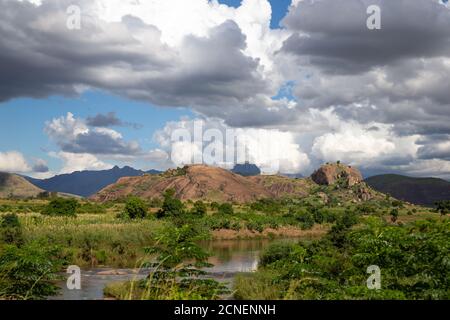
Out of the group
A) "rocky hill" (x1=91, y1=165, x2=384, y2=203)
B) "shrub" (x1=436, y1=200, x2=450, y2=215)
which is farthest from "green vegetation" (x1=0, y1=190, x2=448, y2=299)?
"rocky hill" (x1=91, y1=165, x2=384, y2=203)

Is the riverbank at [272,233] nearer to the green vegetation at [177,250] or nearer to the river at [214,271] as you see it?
the green vegetation at [177,250]

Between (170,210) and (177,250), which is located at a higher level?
(177,250)

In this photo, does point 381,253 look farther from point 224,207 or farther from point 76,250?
point 224,207

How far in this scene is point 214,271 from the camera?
37.5 meters

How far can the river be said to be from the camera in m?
26.8

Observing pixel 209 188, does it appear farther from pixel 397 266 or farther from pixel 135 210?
pixel 397 266

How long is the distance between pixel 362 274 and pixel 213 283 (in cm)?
507

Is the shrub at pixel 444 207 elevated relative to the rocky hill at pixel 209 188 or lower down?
lower down

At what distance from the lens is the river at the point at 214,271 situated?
1056 inches

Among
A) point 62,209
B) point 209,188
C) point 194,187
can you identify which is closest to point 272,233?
point 62,209

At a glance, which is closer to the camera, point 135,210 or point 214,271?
point 214,271

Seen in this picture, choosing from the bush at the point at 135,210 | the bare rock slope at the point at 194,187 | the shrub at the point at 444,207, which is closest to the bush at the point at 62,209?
the bush at the point at 135,210

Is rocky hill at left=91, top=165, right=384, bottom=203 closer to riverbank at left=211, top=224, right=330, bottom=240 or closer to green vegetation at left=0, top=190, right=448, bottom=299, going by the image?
green vegetation at left=0, top=190, right=448, bottom=299
